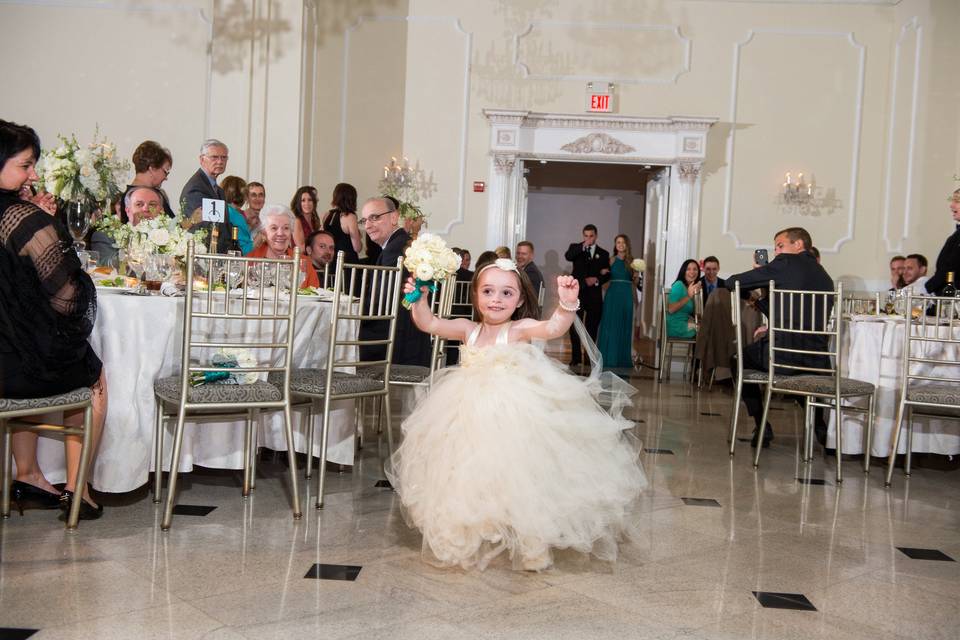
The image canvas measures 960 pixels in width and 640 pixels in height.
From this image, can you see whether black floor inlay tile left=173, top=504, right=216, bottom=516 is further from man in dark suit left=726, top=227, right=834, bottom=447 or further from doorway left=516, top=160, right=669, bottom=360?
doorway left=516, top=160, right=669, bottom=360

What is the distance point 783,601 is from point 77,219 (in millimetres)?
3144

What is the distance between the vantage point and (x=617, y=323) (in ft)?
33.1

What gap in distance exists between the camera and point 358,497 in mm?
3826

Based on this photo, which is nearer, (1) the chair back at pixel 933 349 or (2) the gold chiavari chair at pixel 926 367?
(2) the gold chiavari chair at pixel 926 367

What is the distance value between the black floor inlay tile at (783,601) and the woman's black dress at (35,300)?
2.39m

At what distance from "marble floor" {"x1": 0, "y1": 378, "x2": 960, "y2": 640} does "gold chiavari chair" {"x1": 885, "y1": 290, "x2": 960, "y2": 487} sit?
592mm

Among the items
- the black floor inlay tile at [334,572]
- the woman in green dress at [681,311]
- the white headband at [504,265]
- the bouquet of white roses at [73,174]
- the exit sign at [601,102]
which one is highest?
the exit sign at [601,102]

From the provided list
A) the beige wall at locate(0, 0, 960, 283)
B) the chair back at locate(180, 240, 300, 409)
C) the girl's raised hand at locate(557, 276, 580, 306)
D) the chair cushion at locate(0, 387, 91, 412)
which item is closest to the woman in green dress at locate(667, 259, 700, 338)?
the beige wall at locate(0, 0, 960, 283)

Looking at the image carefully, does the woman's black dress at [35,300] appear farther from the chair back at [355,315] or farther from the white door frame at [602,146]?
the white door frame at [602,146]

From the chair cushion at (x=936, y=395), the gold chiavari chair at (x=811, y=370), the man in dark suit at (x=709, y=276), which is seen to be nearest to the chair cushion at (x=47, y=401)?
the gold chiavari chair at (x=811, y=370)

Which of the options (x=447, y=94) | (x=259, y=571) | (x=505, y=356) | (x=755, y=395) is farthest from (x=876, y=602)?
(x=447, y=94)

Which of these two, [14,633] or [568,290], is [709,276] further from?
[14,633]

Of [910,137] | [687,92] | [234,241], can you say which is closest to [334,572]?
[234,241]

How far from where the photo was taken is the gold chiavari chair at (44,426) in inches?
115
